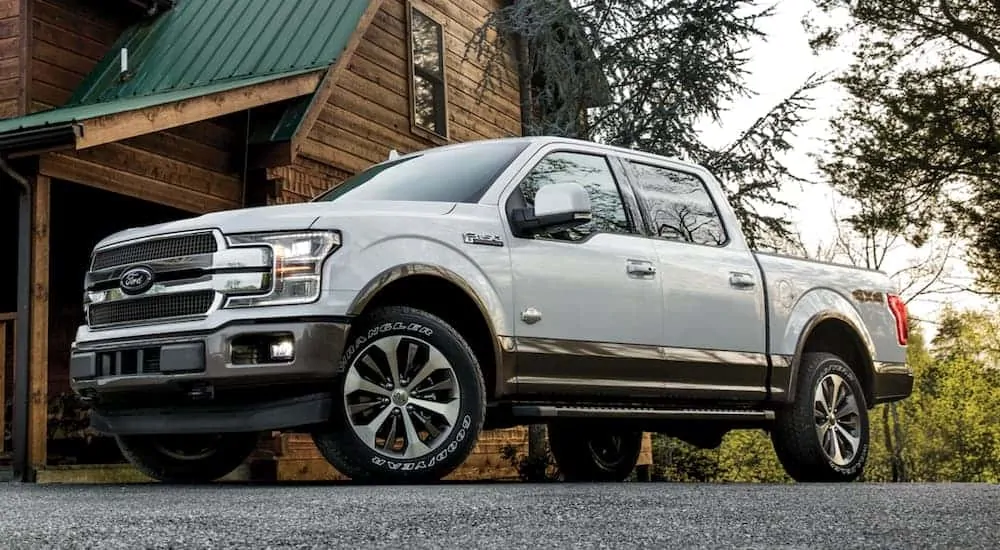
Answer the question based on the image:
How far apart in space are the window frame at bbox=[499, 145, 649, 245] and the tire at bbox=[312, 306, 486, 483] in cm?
105

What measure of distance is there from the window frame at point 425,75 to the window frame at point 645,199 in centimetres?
803

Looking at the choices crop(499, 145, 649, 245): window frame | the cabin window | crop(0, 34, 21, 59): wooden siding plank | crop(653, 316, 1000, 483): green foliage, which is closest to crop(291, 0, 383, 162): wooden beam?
the cabin window

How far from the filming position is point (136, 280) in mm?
6652

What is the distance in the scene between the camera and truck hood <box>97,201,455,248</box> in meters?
6.32

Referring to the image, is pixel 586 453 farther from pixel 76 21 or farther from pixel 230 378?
pixel 76 21

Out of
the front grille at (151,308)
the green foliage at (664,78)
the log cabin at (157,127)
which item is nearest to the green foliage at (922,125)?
the green foliage at (664,78)

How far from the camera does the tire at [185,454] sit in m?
7.32

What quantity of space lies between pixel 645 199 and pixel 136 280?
334 centimetres

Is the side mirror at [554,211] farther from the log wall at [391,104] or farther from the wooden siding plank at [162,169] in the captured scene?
the log wall at [391,104]

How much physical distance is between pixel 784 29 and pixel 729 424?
1190 cm

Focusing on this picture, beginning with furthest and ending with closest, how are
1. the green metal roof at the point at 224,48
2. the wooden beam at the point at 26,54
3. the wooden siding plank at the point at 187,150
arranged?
the green metal roof at the point at 224,48 < the wooden beam at the point at 26,54 < the wooden siding plank at the point at 187,150

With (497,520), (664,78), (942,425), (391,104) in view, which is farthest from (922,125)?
(942,425)

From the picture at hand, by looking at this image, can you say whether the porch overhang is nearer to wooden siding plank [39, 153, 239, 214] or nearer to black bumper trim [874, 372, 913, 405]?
wooden siding plank [39, 153, 239, 214]

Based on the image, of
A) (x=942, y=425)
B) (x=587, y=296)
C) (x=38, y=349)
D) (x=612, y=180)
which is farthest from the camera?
(x=942, y=425)
